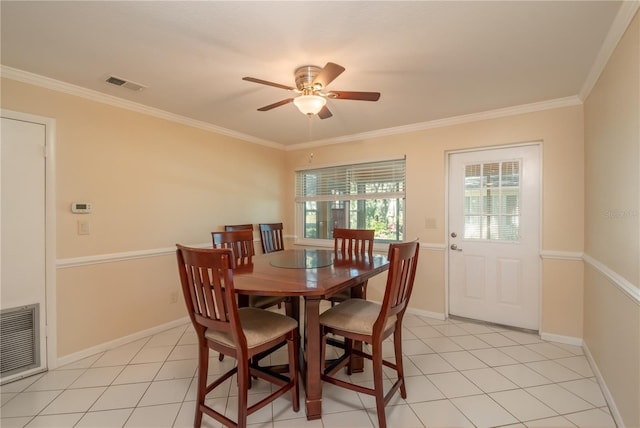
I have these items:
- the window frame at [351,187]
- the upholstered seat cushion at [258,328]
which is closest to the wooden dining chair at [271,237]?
the window frame at [351,187]

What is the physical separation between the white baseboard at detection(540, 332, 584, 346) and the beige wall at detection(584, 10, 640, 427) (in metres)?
0.30

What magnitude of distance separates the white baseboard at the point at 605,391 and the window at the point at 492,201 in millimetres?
1112

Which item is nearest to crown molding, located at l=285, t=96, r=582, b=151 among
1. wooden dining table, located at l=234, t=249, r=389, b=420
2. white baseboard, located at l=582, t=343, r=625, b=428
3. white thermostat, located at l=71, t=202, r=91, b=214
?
wooden dining table, located at l=234, t=249, r=389, b=420

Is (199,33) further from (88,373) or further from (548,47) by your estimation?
(88,373)

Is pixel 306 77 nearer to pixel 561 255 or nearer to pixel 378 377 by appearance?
pixel 378 377

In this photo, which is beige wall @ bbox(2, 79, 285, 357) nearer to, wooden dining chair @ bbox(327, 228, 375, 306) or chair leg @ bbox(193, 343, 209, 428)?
chair leg @ bbox(193, 343, 209, 428)

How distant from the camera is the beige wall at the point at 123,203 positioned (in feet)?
7.80

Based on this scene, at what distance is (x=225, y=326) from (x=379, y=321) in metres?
0.83

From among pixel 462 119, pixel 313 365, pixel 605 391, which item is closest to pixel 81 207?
pixel 313 365

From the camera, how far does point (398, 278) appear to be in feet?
5.40

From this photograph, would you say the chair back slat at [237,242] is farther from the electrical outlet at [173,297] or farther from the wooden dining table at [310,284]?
the electrical outlet at [173,297]

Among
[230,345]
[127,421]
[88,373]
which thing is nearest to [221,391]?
[127,421]

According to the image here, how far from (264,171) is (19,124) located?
2.53 metres

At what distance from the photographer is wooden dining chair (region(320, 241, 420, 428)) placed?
161 centimetres
